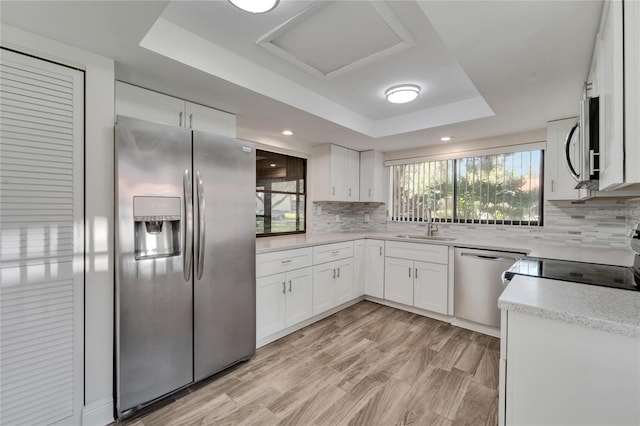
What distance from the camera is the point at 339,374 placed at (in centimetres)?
216

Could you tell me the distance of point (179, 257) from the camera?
74.1 inches

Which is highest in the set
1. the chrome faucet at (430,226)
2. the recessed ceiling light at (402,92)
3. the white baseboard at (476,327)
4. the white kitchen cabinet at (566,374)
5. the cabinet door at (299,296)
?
the recessed ceiling light at (402,92)

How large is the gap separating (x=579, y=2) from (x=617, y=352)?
4.62 ft

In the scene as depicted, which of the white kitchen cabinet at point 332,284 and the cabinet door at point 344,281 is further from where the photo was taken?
the cabinet door at point 344,281

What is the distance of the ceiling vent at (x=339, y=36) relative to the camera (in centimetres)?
158

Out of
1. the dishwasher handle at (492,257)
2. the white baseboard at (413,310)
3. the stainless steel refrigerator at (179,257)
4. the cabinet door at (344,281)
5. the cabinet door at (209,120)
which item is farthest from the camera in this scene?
the cabinet door at (344,281)

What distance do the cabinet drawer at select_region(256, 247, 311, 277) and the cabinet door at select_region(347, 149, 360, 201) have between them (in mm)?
1487

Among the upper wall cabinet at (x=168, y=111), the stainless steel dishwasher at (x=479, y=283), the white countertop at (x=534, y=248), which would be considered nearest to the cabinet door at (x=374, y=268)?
the white countertop at (x=534, y=248)

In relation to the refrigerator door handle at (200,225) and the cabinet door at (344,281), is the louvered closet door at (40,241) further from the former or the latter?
the cabinet door at (344,281)

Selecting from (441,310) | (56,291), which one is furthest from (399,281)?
(56,291)

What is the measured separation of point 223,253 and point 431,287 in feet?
7.68

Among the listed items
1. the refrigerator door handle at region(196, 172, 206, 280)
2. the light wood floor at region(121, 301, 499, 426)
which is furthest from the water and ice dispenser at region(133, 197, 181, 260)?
the light wood floor at region(121, 301, 499, 426)

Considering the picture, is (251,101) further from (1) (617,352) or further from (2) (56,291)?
(1) (617,352)

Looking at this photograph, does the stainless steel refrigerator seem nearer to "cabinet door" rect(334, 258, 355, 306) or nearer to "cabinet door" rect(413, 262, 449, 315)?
"cabinet door" rect(334, 258, 355, 306)
